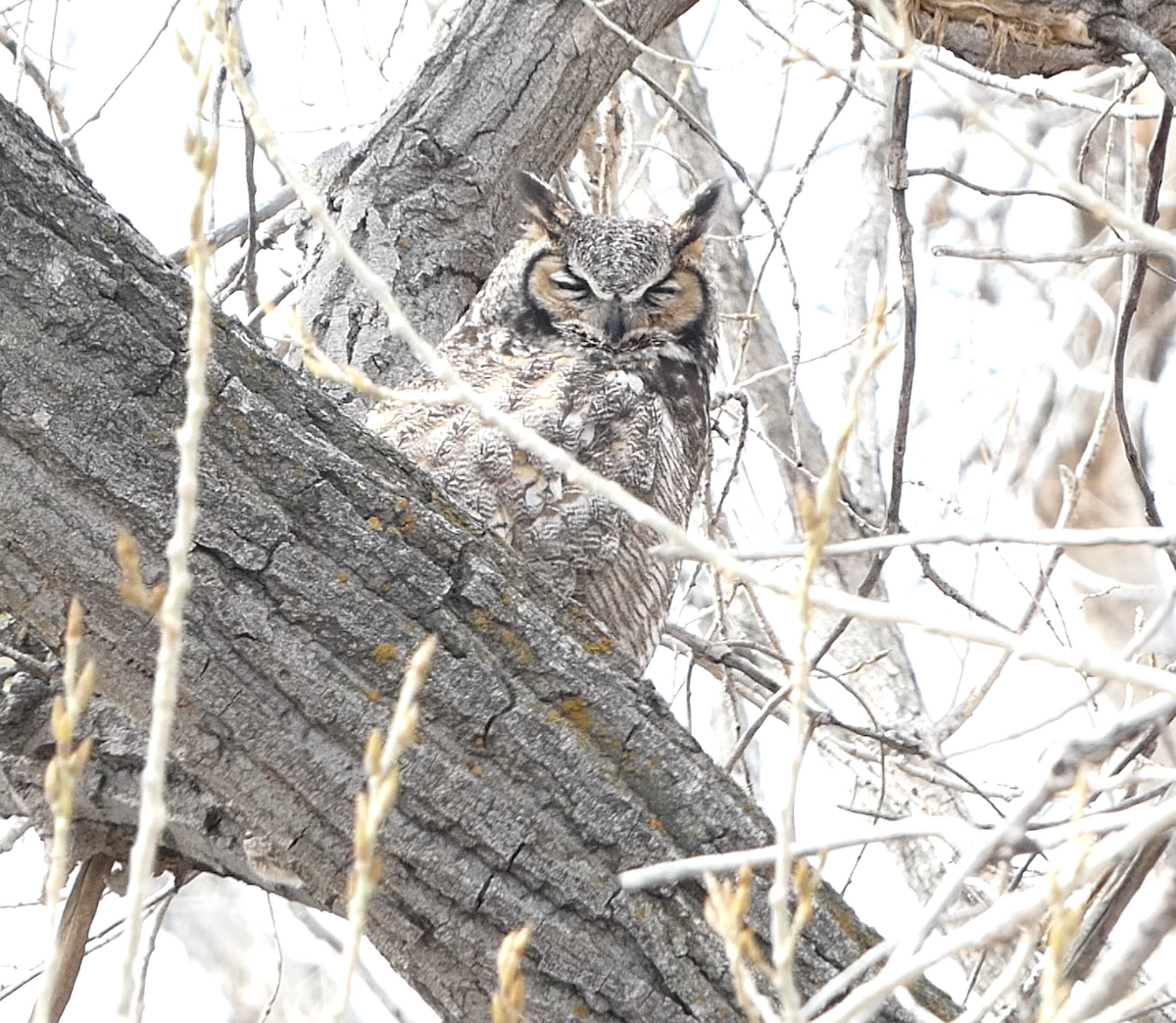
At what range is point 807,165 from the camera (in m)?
3.29

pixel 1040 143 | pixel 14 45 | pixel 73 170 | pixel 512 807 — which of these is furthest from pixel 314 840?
pixel 1040 143

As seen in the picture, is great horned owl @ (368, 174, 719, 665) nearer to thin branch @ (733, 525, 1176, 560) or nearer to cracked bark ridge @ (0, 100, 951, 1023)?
cracked bark ridge @ (0, 100, 951, 1023)

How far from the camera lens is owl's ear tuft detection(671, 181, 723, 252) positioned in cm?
343

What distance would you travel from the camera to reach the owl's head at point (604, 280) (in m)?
3.25

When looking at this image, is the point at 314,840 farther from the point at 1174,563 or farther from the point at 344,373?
the point at 1174,563

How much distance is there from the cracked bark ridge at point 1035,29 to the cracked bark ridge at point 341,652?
4.12 ft

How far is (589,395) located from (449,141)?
657 millimetres

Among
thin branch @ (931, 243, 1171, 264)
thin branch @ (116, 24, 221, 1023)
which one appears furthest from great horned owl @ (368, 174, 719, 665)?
thin branch @ (116, 24, 221, 1023)

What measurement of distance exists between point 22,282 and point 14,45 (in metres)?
1.97

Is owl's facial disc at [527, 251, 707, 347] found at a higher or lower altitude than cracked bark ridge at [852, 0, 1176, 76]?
lower

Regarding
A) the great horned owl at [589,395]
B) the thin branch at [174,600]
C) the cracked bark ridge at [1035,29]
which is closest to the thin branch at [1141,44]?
the cracked bark ridge at [1035,29]

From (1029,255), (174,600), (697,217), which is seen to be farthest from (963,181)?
(174,600)

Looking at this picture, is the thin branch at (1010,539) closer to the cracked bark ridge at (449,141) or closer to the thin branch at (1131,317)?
the thin branch at (1131,317)

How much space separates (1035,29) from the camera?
8.18ft
